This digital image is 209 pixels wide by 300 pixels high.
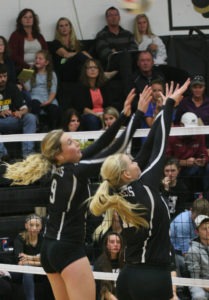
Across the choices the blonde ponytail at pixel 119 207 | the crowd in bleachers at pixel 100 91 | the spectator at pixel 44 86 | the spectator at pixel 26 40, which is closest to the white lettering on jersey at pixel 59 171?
the blonde ponytail at pixel 119 207

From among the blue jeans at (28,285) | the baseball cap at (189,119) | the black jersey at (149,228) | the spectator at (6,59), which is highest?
the spectator at (6,59)

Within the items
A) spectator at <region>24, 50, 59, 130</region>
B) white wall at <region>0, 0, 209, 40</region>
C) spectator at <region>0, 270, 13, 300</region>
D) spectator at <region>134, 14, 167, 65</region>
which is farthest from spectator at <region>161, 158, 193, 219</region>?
white wall at <region>0, 0, 209, 40</region>

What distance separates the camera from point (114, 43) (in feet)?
40.7

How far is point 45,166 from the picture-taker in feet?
22.3

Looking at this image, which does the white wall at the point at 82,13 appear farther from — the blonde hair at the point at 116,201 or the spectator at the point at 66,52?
the blonde hair at the point at 116,201

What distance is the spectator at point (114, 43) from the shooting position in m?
12.1

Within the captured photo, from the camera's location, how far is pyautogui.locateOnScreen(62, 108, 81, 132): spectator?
1089cm

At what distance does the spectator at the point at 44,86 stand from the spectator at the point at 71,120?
0.67m

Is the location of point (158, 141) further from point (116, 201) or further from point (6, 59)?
point (6, 59)

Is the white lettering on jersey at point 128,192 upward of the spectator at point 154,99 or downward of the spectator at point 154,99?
downward

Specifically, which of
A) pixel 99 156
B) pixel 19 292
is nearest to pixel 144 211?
pixel 99 156

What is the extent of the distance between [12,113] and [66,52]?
1.69 metres

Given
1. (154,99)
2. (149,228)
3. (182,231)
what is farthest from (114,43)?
(149,228)

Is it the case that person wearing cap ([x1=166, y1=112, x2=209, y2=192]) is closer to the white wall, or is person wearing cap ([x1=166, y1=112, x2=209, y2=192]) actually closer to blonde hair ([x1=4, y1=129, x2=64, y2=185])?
the white wall
